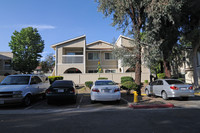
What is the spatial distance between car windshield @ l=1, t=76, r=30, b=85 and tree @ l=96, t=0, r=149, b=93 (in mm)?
8544

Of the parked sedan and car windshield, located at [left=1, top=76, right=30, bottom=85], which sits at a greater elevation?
car windshield, located at [left=1, top=76, right=30, bottom=85]

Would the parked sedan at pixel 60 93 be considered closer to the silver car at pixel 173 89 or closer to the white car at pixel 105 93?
the white car at pixel 105 93

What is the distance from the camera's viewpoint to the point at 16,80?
28.7ft

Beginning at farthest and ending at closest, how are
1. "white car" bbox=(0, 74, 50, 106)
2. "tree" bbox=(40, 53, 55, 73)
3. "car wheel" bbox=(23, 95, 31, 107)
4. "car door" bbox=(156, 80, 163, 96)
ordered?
"tree" bbox=(40, 53, 55, 73)
"car door" bbox=(156, 80, 163, 96)
"car wheel" bbox=(23, 95, 31, 107)
"white car" bbox=(0, 74, 50, 106)

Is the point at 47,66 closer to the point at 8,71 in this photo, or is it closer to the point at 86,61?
the point at 8,71

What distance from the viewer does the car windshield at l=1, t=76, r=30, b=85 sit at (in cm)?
847

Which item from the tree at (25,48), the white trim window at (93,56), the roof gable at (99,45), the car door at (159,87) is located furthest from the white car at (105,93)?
the tree at (25,48)

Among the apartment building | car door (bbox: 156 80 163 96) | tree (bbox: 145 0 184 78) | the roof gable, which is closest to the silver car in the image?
car door (bbox: 156 80 163 96)

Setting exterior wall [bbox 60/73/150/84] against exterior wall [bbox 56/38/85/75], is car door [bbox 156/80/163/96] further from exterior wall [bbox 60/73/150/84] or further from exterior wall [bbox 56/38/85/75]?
exterior wall [bbox 56/38/85/75]

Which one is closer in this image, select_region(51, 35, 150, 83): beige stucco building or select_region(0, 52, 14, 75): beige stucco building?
select_region(51, 35, 150, 83): beige stucco building

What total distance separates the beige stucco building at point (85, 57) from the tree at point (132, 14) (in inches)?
356

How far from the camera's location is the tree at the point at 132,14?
38.7 ft

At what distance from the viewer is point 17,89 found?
7.52 metres

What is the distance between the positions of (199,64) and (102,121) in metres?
19.2
